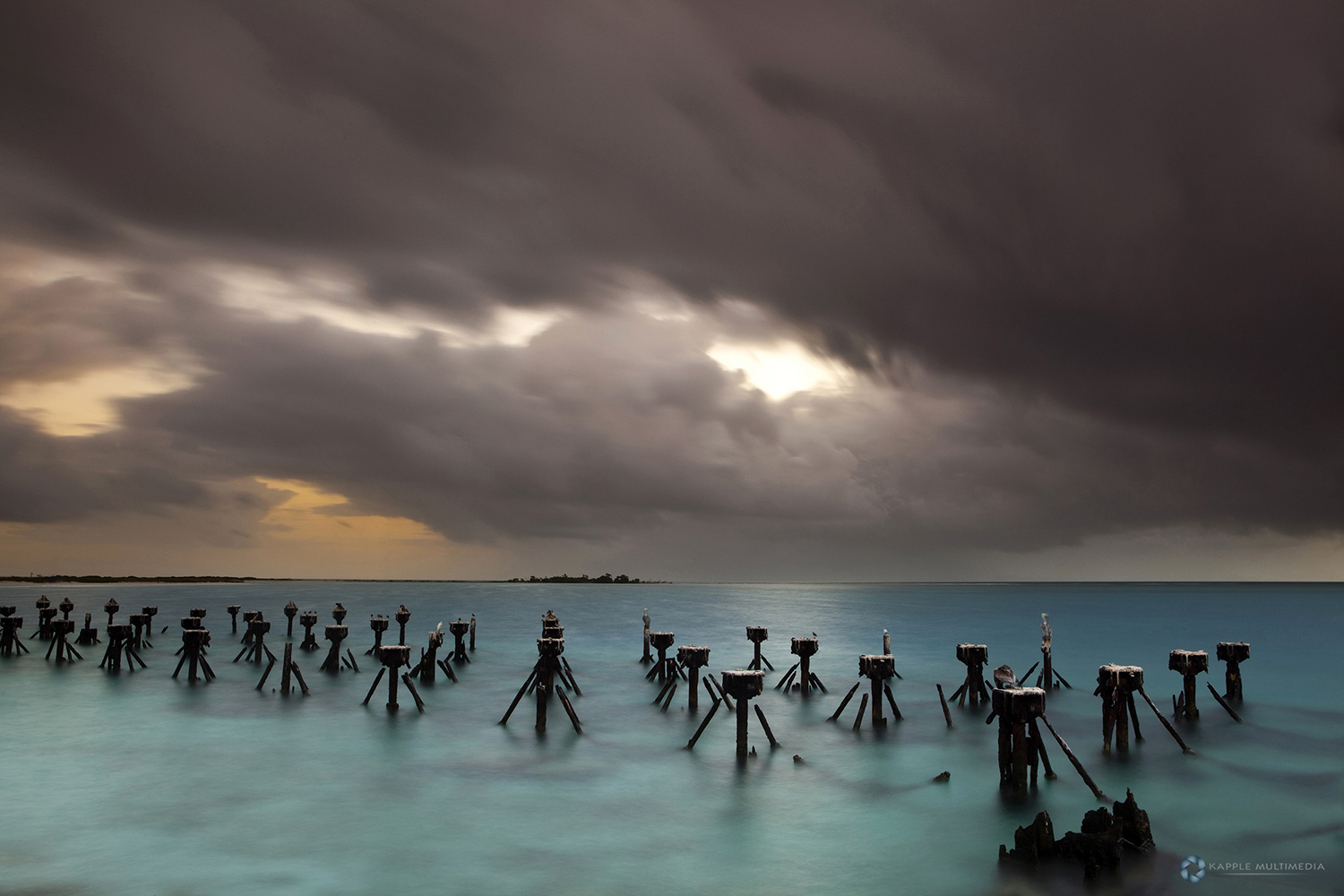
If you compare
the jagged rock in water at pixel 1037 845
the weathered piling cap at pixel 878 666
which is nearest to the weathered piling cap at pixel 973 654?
the weathered piling cap at pixel 878 666

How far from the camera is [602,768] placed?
19250 mm

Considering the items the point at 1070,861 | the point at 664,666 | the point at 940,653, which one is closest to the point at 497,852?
the point at 1070,861

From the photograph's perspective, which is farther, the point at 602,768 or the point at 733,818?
the point at 602,768

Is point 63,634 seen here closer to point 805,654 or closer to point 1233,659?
point 805,654

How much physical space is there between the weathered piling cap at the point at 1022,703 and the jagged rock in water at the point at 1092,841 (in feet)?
7.40

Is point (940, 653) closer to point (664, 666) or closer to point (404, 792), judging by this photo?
point (664, 666)

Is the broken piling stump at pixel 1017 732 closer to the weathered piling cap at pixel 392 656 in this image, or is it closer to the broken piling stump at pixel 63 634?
the weathered piling cap at pixel 392 656

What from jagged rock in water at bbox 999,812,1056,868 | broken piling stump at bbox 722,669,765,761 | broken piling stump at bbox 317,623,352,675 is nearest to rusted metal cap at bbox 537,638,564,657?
broken piling stump at bbox 722,669,765,761

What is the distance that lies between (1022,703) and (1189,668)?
11.8 meters

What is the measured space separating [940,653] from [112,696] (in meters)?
45.0

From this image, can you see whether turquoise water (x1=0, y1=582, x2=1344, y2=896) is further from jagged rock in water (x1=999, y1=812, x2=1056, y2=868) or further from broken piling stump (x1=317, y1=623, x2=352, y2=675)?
broken piling stump (x1=317, y1=623, x2=352, y2=675)

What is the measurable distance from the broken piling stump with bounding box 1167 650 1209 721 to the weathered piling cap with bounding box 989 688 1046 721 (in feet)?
33.9

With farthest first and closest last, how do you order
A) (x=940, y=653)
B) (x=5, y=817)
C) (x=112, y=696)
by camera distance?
1. (x=940, y=653)
2. (x=112, y=696)
3. (x=5, y=817)

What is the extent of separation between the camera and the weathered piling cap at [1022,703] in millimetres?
15234
